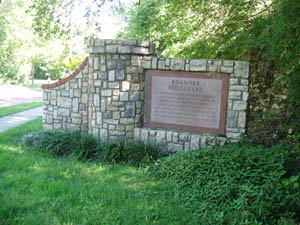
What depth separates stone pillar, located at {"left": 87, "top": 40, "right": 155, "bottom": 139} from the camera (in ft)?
20.6

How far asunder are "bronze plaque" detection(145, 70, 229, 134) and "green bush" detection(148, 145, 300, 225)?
95 cm

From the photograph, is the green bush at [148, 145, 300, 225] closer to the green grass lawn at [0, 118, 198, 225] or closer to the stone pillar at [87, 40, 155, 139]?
the green grass lawn at [0, 118, 198, 225]

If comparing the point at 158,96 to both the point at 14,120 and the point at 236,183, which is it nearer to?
the point at 236,183

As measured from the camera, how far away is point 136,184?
4703 millimetres

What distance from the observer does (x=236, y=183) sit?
411cm

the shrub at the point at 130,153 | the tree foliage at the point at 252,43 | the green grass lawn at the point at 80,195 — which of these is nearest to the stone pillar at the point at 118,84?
the shrub at the point at 130,153

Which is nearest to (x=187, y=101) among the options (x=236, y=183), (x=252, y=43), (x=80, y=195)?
(x=252, y=43)

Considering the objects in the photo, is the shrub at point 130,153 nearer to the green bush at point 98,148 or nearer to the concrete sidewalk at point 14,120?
the green bush at point 98,148

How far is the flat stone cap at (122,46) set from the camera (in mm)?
6219

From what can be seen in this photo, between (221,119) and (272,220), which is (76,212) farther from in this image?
(221,119)

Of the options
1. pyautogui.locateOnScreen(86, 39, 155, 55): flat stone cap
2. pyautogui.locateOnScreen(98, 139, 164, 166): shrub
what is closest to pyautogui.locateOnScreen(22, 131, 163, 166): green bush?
pyautogui.locateOnScreen(98, 139, 164, 166): shrub

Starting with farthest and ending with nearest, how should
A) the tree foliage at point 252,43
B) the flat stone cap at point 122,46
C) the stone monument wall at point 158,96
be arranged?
1. the flat stone cap at point 122,46
2. the stone monument wall at point 158,96
3. the tree foliage at point 252,43

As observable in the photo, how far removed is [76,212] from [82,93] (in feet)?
12.2

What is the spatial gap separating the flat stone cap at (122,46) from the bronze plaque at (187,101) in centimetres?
46
